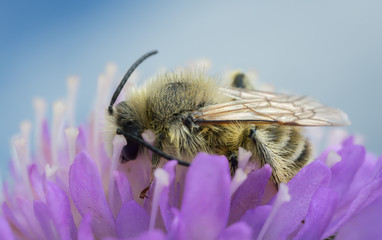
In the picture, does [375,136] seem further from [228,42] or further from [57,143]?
[57,143]

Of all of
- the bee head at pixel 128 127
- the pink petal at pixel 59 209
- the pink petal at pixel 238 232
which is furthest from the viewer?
the bee head at pixel 128 127

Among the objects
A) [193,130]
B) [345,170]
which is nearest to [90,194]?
[193,130]

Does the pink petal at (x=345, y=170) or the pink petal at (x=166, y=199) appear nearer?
the pink petal at (x=166, y=199)

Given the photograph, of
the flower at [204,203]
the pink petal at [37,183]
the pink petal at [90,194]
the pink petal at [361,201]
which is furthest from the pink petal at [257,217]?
the pink petal at [37,183]

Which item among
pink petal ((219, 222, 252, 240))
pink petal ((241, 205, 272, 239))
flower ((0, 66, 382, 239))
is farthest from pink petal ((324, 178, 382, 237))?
pink petal ((219, 222, 252, 240))

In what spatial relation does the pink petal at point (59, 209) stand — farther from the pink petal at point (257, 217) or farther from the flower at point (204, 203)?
the pink petal at point (257, 217)

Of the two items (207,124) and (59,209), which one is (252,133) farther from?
(59,209)

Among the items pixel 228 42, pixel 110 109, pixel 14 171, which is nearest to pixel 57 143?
pixel 14 171

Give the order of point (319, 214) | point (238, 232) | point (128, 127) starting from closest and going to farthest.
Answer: point (238, 232), point (319, 214), point (128, 127)
